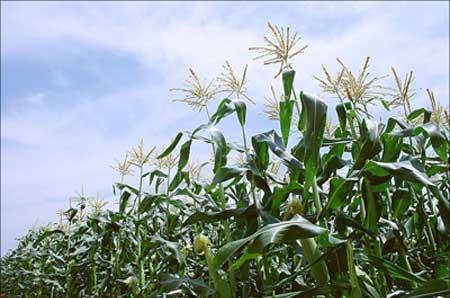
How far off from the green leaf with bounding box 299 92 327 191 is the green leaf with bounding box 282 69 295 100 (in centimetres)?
16

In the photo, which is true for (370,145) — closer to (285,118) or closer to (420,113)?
(285,118)

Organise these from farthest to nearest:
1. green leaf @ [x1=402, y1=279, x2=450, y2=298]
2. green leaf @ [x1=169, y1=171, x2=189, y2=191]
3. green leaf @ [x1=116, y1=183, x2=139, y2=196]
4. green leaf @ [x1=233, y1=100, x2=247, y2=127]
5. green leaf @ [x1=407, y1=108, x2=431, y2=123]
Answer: green leaf @ [x1=116, y1=183, x2=139, y2=196]
green leaf @ [x1=169, y1=171, x2=189, y2=191]
green leaf @ [x1=233, y1=100, x2=247, y2=127]
green leaf @ [x1=407, y1=108, x2=431, y2=123]
green leaf @ [x1=402, y1=279, x2=450, y2=298]

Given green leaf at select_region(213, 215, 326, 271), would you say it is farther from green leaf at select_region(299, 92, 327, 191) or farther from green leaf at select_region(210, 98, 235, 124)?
green leaf at select_region(210, 98, 235, 124)

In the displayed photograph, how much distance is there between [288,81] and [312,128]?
263mm

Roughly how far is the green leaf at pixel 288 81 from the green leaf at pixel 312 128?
158mm

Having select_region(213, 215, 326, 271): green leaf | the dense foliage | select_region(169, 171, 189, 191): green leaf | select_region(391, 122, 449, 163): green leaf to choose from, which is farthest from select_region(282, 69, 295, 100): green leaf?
select_region(169, 171, 189, 191): green leaf

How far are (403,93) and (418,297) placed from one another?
843 millimetres

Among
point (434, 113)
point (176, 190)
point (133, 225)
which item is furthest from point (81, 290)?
point (434, 113)

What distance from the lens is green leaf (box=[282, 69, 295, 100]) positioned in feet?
4.82

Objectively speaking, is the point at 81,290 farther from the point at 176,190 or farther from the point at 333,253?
the point at 333,253

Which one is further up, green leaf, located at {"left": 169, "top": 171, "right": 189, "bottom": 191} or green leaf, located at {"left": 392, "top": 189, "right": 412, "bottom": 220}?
green leaf, located at {"left": 169, "top": 171, "right": 189, "bottom": 191}

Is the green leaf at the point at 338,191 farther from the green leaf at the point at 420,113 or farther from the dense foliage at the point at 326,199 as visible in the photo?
the green leaf at the point at 420,113

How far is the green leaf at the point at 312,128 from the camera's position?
1.25 metres

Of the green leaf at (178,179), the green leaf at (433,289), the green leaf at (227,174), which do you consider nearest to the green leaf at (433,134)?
the green leaf at (433,289)
